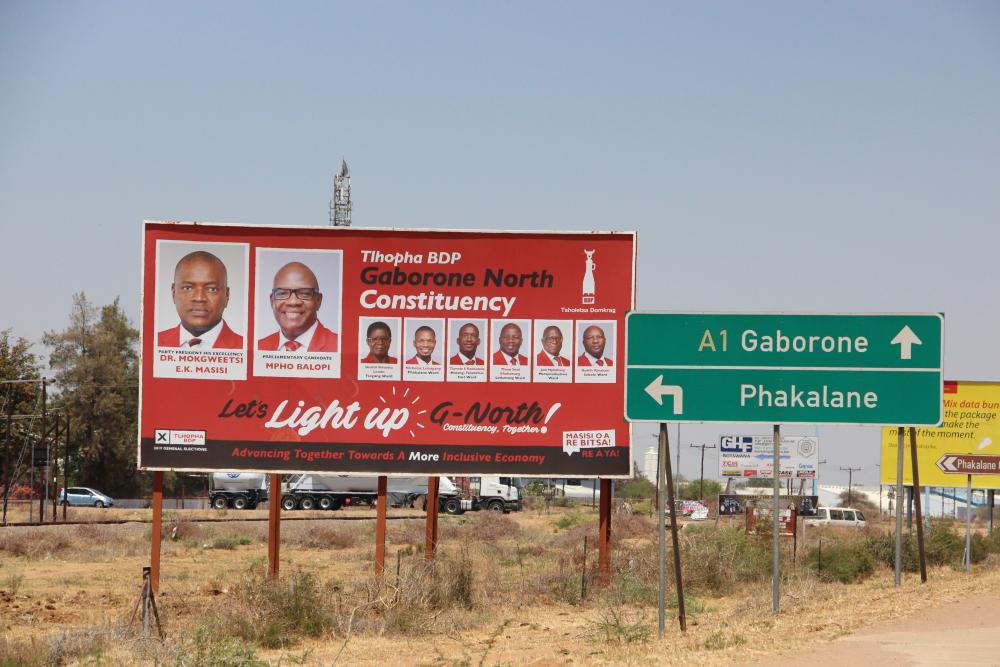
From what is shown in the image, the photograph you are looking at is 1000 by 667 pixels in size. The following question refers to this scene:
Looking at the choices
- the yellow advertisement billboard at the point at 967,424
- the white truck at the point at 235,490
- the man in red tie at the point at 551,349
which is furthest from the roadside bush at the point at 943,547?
the white truck at the point at 235,490

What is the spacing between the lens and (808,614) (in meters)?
15.7

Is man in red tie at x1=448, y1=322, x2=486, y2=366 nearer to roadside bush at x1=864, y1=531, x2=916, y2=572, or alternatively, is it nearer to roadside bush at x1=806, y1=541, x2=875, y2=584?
roadside bush at x1=806, y1=541, x2=875, y2=584

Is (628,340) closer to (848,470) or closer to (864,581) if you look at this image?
(864,581)

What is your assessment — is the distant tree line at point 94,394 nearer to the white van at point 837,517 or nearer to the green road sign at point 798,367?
the white van at point 837,517

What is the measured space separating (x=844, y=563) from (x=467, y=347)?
463 inches

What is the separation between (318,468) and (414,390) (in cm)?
205

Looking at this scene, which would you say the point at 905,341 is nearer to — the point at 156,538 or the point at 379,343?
the point at 379,343

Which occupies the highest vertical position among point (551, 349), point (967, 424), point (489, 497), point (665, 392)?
point (551, 349)

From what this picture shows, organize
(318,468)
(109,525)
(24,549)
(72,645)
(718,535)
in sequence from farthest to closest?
1. (109,525)
2. (24,549)
3. (718,535)
4. (318,468)
5. (72,645)

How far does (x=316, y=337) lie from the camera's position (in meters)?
20.1

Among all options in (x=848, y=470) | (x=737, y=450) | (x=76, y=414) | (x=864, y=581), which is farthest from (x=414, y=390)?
(x=848, y=470)

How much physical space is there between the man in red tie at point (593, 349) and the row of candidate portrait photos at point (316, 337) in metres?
0.02

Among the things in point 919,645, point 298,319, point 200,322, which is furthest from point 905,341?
point 200,322

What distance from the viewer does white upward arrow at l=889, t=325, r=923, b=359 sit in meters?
14.7
